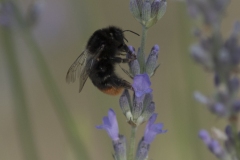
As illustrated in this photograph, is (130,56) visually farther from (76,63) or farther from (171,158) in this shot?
(171,158)

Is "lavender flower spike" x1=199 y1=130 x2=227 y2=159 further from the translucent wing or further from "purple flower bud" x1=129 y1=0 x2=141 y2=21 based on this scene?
the translucent wing

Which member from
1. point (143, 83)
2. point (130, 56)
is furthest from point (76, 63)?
point (143, 83)

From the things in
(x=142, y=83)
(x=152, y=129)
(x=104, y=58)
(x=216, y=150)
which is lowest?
(x=216, y=150)

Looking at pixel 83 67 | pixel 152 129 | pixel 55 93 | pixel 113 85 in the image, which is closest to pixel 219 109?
pixel 152 129

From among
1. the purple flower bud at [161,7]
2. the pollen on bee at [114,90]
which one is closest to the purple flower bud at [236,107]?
the purple flower bud at [161,7]

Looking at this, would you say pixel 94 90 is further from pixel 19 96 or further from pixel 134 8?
pixel 134 8

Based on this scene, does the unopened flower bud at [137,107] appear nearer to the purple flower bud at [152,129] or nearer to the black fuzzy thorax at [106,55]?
the purple flower bud at [152,129]
